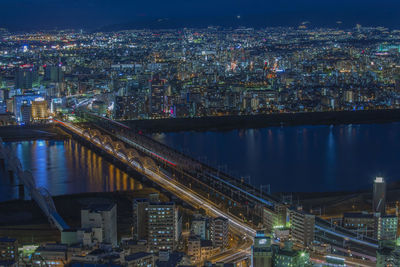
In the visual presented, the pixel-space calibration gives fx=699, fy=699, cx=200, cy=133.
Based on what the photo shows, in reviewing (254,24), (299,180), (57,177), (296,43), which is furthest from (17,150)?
(254,24)

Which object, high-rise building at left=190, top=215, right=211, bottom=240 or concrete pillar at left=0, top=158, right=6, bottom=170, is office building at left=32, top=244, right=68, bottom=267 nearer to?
high-rise building at left=190, top=215, right=211, bottom=240

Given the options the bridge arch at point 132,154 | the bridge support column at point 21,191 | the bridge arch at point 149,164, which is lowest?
the bridge support column at point 21,191

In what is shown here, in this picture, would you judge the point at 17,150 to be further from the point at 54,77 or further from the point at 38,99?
the point at 54,77

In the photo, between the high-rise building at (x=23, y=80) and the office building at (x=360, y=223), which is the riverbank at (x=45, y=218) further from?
the high-rise building at (x=23, y=80)

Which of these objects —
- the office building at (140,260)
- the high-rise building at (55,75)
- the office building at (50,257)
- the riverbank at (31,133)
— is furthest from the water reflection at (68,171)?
the high-rise building at (55,75)

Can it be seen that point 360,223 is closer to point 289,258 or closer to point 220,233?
point 220,233

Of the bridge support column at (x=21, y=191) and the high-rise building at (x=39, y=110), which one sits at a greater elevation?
the high-rise building at (x=39, y=110)

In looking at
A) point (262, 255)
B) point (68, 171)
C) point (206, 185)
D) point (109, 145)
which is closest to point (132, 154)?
point (68, 171)
